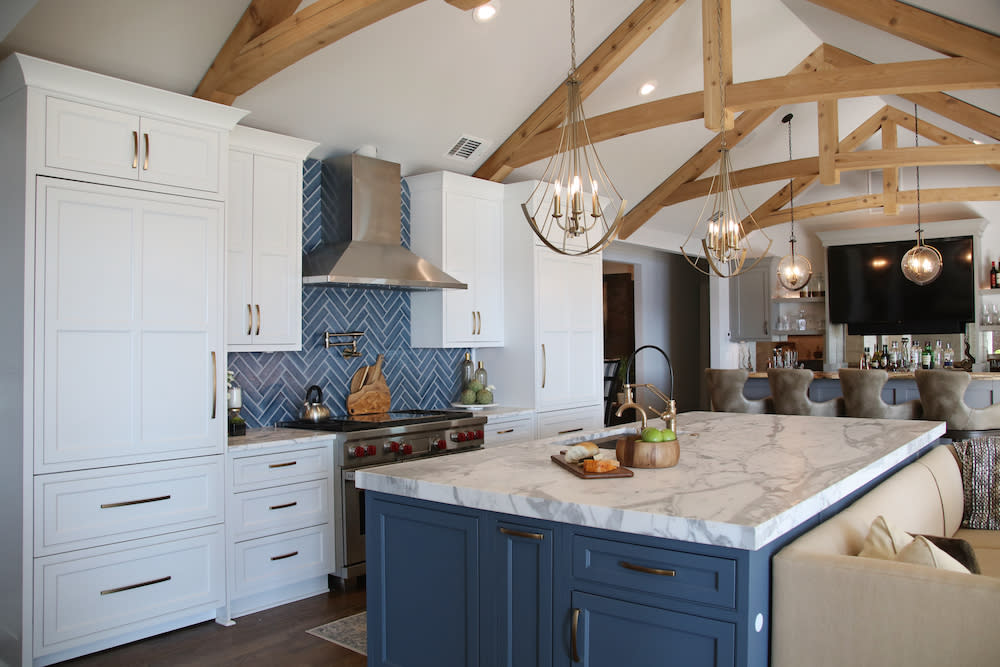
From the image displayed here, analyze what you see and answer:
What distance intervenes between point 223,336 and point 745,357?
8370mm

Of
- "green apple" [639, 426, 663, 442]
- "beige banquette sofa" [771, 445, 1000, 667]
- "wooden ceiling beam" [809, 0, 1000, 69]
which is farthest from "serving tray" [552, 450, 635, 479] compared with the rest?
"wooden ceiling beam" [809, 0, 1000, 69]

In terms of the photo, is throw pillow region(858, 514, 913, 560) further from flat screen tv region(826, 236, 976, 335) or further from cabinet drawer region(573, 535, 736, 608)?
flat screen tv region(826, 236, 976, 335)

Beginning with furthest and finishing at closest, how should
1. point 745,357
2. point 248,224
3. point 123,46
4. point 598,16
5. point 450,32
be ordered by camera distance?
1. point 745,357
2. point 598,16
3. point 450,32
4. point 248,224
5. point 123,46

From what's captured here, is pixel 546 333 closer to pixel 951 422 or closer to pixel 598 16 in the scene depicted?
pixel 598 16

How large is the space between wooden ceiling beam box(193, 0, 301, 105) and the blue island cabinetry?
243 centimetres

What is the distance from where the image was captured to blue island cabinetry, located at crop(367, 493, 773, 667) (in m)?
1.95

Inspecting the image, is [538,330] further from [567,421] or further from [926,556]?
[926,556]

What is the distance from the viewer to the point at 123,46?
3.68 metres

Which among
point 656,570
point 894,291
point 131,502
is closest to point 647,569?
point 656,570

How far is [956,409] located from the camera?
5.76 m

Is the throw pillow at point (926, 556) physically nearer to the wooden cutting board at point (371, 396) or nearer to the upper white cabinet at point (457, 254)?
the wooden cutting board at point (371, 396)

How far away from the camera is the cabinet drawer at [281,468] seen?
3.95 meters

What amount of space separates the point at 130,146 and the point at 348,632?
250 centimetres

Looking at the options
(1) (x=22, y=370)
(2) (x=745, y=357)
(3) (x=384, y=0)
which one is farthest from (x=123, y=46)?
(2) (x=745, y=357)
